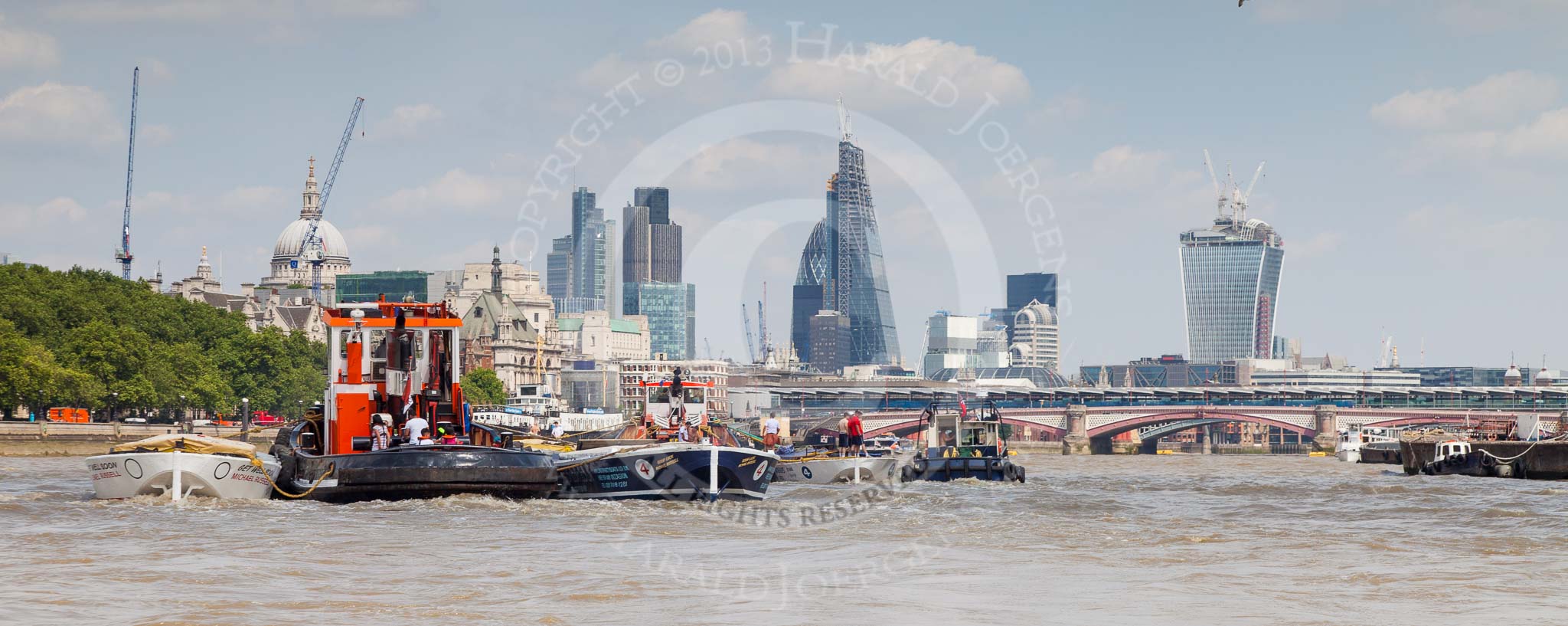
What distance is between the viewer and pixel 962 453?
6525cm

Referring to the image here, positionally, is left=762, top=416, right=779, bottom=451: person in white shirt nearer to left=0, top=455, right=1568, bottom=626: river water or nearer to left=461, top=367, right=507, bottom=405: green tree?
left=0, top=455, right=1568, bottom=626: river water

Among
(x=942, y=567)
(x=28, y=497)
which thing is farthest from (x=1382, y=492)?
(x=28, y=497)

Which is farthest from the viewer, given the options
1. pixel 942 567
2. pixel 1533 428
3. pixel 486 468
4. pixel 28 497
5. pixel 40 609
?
pixel 1533 428

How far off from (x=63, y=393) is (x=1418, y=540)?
89.3m

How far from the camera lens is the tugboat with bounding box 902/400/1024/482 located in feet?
211

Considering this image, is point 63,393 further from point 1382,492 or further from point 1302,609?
point 1302,609

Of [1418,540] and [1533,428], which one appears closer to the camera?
[1418,540]

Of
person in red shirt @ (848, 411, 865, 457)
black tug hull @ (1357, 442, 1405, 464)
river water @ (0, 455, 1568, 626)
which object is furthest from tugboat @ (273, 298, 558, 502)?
black tug hull @ (1357, 442, 1405, 464)

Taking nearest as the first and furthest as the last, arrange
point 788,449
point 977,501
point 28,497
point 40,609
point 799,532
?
point 40,609
point 799,532
point 28,497
point 977,501
point 788,449

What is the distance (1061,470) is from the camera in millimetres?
107000

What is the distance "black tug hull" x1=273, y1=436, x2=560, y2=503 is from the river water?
41 cm

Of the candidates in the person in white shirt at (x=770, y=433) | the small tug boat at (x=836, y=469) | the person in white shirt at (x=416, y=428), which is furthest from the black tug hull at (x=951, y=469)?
the person in white shirt at (x=416, y=428)

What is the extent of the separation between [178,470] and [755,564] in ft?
60.2

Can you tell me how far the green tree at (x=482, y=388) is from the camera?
183500mm
